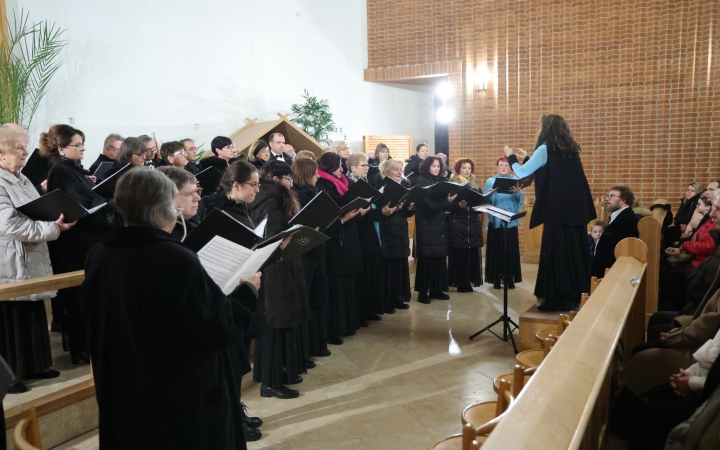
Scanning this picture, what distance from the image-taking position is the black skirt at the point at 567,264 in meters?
5.05

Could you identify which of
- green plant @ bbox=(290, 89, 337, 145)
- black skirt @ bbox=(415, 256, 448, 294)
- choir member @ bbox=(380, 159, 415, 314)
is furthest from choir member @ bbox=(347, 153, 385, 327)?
green plant @ bbox=(290, 89, 337, 145)

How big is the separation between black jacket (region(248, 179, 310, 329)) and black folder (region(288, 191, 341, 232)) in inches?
7.6

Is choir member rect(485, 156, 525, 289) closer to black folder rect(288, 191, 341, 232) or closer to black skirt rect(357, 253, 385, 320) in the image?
black skirt rect(357, 253, 385, 320)

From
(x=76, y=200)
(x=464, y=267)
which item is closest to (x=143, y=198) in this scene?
(x=76, y=200)

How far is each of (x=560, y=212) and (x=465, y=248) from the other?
2.25m

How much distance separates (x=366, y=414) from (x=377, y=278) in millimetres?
2316

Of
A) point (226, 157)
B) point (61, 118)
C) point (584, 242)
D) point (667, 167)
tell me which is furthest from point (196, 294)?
point (667, 167)

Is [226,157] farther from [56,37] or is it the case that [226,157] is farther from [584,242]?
[584,242]

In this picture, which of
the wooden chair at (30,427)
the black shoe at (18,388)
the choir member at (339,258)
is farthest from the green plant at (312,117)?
the wooden chair at (30,427)

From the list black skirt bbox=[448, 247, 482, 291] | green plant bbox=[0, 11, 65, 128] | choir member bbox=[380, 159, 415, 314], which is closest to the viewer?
green plant bbox=[0, 11, 65, 128]

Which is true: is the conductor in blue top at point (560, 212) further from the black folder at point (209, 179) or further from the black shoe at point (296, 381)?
the black folder at point (209, 179)

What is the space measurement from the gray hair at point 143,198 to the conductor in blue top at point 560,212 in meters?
3.46

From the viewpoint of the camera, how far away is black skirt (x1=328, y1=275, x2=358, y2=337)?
535 centimetres

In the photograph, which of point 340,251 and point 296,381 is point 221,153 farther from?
point 296,381
